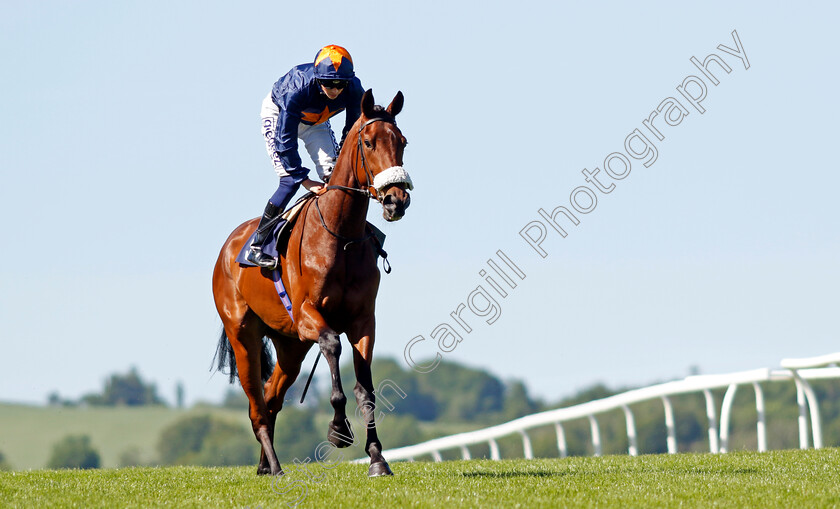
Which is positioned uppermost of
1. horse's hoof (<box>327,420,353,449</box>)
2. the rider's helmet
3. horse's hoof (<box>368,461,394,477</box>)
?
the rider's helmet

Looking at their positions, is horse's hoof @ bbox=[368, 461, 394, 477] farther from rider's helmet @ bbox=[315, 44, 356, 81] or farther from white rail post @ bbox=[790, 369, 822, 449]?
white rail post @ bbox=[790, 369, 822, 449]

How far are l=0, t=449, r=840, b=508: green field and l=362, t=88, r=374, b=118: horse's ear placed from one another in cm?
226

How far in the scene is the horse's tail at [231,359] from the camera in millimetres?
8875

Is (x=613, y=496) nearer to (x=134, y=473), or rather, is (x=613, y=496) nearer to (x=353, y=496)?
(x=353, y=496)

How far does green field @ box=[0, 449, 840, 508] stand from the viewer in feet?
18.2

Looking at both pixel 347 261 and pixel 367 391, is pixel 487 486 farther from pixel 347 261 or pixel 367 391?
pixel 347 261

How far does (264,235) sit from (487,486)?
2518mm

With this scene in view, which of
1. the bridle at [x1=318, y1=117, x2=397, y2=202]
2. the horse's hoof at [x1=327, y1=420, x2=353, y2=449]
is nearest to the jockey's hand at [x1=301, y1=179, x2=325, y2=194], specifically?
the bridle at [x1=318, y1=117, x2=397, y2=202]

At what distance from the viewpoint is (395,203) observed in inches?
245

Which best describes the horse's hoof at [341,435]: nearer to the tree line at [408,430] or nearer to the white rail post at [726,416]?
the white rail post at [726,416]

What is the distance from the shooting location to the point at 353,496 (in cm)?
572

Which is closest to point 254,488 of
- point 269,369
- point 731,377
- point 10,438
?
point 269,369

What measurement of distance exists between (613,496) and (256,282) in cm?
335

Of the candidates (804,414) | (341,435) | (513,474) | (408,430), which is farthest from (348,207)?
(408,430)
